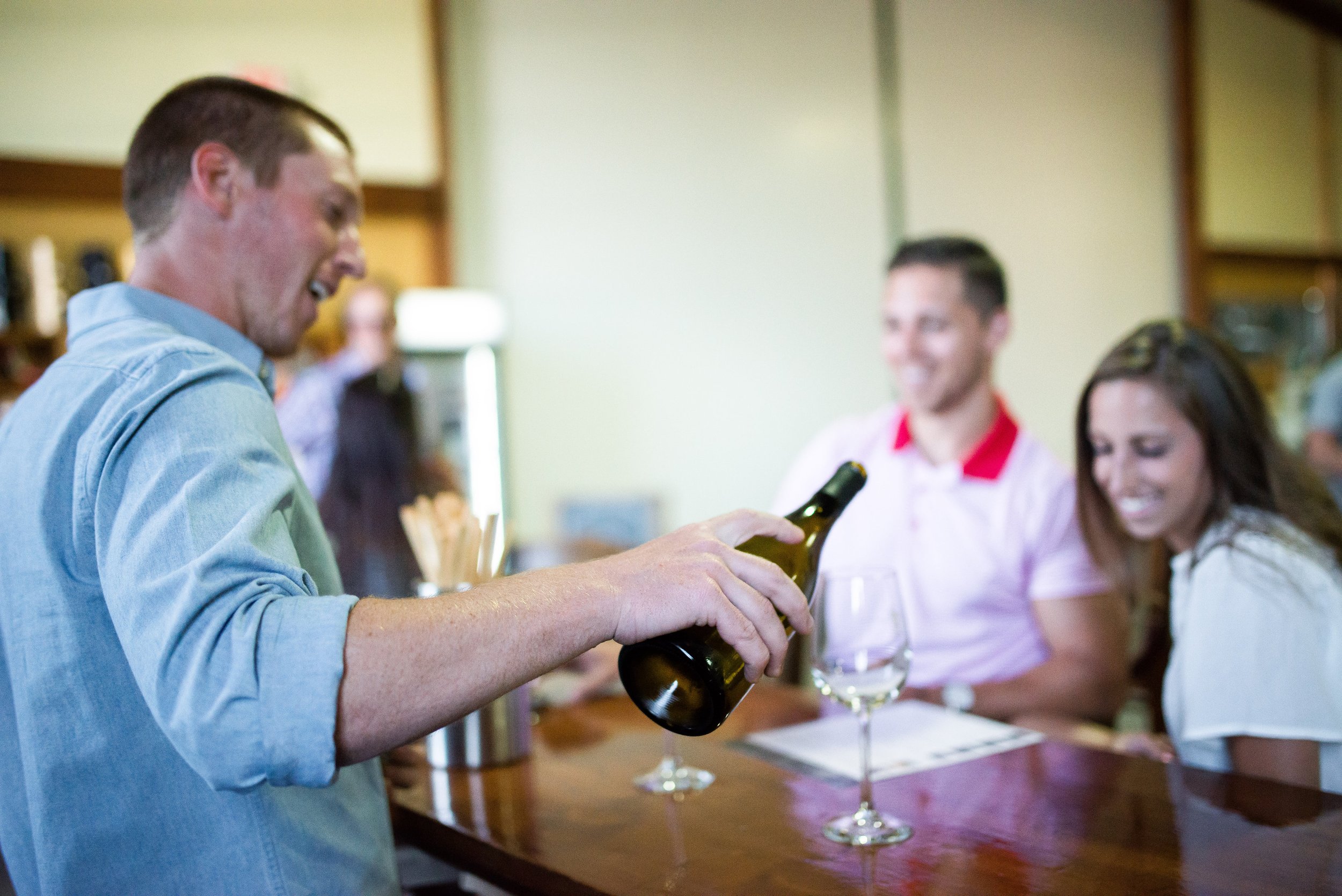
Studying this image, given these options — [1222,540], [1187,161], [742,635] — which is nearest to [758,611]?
[742,635]

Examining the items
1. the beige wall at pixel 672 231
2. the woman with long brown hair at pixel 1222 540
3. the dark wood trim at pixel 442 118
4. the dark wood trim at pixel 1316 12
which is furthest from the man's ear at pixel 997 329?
the dark wood trim at pixel 1316 12

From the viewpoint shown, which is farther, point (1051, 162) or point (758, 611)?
point (1051, 162)

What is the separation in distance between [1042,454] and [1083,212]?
3.87m

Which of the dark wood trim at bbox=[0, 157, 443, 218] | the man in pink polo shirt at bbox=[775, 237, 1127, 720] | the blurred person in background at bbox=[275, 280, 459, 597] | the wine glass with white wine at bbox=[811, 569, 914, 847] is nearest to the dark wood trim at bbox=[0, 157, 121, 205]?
the dark wood trim at bbox=[0, 157, 443, 218]

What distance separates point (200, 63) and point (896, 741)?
12.6ft

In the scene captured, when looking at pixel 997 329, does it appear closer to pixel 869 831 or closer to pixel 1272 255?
pixel 869 831

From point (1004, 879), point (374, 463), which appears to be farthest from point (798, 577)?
point (374, 463)

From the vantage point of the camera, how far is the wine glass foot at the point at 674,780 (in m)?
1.22

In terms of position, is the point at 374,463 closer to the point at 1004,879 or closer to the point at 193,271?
the point at 193,271

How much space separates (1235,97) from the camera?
647 centimetres

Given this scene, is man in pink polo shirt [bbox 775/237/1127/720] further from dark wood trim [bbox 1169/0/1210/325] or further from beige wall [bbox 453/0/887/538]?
dark wood trim [bbox 1169/0/1210/325]

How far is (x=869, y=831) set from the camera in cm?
103

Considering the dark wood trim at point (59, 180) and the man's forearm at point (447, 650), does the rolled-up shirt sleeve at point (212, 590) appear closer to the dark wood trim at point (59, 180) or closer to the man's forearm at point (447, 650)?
the man's forearm at point (447, 650)

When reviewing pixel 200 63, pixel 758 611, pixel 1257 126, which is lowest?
pixel 758 611
